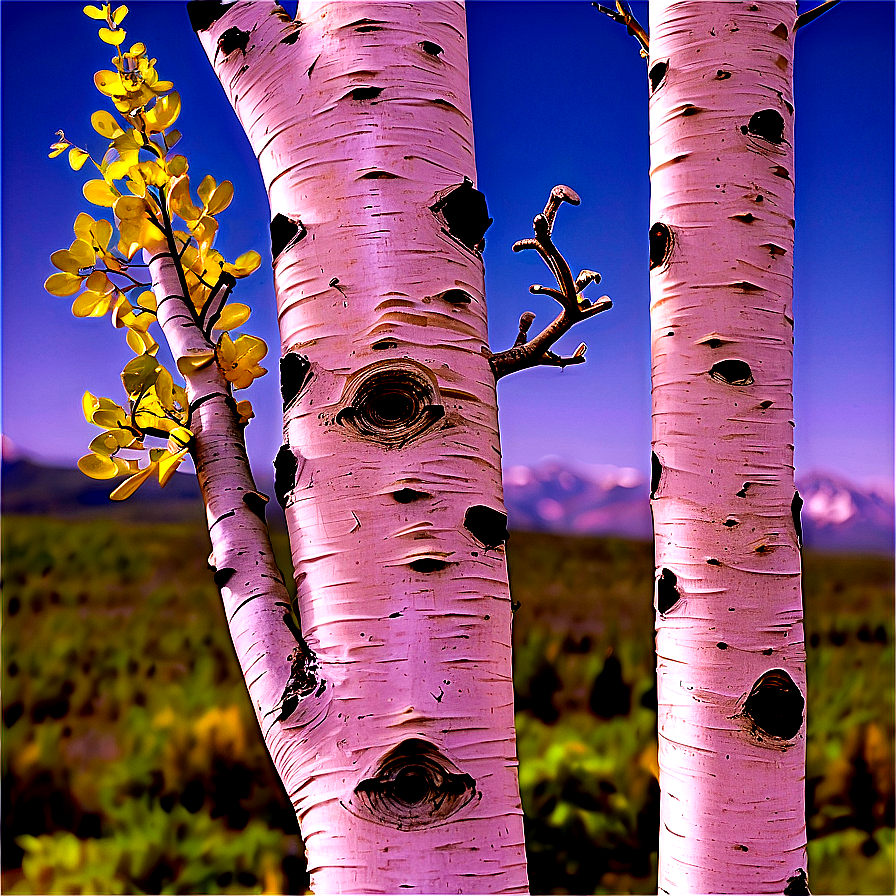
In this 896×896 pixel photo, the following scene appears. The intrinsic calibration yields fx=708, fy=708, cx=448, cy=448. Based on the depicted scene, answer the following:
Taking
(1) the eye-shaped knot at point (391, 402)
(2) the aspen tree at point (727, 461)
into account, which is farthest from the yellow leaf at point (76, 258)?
(2) the aspen tree at point (727, 461)

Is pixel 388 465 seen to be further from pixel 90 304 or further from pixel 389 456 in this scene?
pixel 90 304

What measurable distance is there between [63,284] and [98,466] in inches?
5.7

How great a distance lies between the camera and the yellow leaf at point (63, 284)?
545 mm

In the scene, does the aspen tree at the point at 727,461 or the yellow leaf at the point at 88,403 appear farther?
the aspen tree at the point at 727,461

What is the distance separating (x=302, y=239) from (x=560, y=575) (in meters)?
1.77

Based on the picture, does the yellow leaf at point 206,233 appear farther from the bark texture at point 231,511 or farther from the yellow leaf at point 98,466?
the yellow leaf at point 98,466

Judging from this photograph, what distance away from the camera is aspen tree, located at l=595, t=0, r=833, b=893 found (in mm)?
685

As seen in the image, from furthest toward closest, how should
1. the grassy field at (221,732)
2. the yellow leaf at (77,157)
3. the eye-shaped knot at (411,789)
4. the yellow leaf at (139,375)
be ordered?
the grassy field at (221,732) < the yellow leaf at (77,157) < the yellow leaf at (139,375) < the eye-shaped knot at (411,789)

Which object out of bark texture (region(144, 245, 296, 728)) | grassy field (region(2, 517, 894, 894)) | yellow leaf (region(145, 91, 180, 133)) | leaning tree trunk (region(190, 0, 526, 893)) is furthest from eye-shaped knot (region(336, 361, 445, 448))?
grassy field (region(2, 517, 894, 894))

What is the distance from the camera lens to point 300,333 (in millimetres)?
437

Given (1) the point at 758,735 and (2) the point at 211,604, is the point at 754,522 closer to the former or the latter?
(1) the point at 758,735


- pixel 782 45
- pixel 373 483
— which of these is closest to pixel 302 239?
pixel 373 483

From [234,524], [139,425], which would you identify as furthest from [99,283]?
[234,524]

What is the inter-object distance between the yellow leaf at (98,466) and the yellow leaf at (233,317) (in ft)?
0.46
